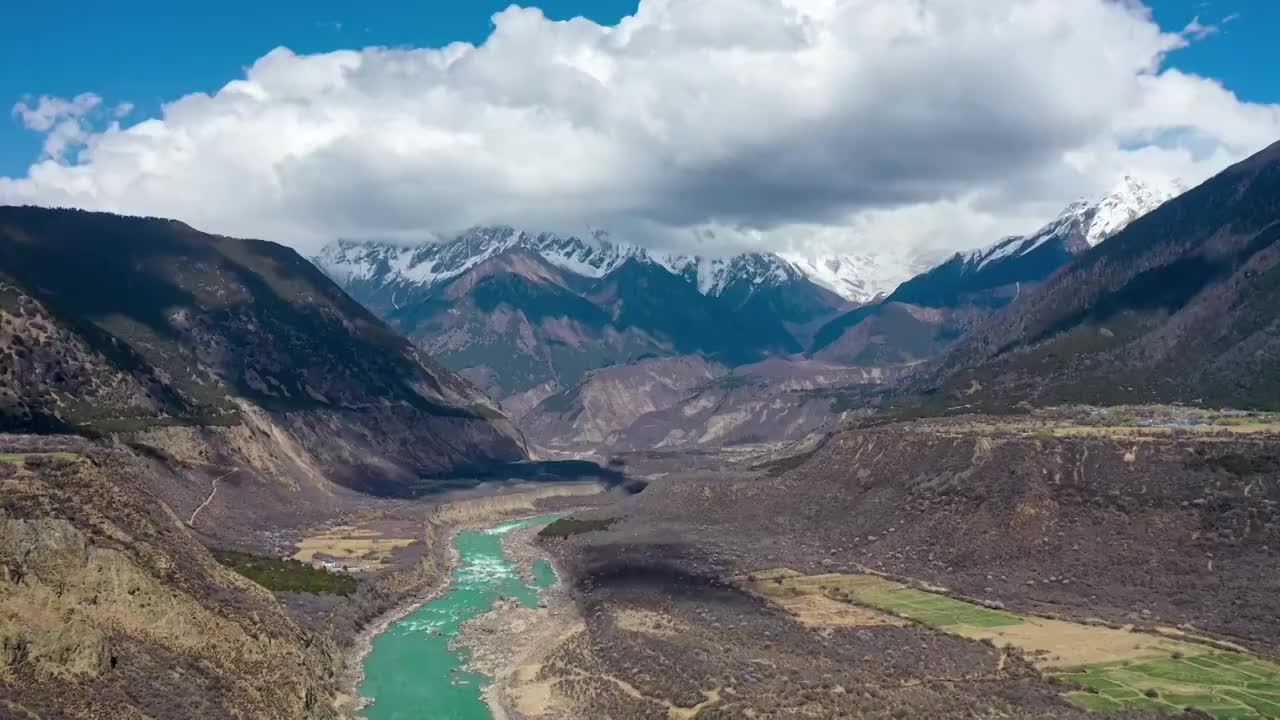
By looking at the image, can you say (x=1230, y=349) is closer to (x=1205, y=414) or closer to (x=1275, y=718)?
(x=1205, y=414)

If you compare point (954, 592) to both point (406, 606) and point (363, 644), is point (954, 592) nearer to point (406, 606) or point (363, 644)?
point (363, 644)

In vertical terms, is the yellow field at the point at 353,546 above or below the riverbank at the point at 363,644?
above

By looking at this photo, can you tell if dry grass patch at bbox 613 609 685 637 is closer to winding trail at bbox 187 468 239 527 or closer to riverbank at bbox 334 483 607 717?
riverbank at bbox 334 483 607 717

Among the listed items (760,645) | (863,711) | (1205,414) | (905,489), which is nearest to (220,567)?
(760,645)

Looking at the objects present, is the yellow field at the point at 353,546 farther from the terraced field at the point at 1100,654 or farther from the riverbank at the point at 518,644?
the terraced field at the point at 1100,654

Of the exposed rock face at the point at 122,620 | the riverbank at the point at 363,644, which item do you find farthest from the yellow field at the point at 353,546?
the exposed rock face at the point at 122,620
